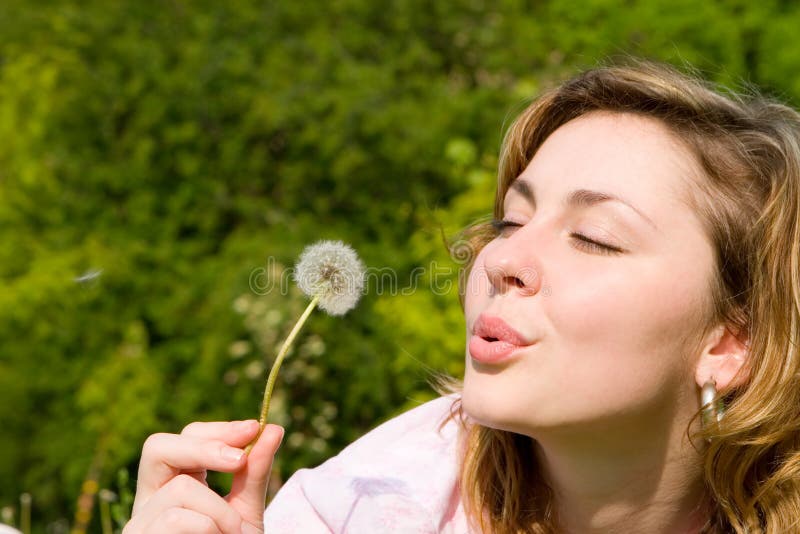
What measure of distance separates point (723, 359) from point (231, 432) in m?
0.99

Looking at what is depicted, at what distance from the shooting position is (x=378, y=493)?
1970mm

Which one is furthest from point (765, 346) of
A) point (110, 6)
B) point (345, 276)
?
point (110, 6)

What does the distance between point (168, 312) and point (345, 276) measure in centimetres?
356

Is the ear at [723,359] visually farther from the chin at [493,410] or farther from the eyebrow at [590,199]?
the chin at [493,410]

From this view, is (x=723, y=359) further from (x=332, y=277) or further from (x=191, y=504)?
(x=191, y=504)

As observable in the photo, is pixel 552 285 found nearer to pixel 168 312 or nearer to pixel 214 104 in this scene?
pixel 168 312

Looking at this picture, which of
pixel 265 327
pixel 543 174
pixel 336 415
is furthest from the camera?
pixel 336 415

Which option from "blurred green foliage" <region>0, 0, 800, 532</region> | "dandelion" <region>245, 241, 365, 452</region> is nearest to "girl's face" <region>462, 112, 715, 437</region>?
"dandelion" <region>245, 241, 365, 452</region>

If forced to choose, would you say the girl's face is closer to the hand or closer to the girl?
the girl

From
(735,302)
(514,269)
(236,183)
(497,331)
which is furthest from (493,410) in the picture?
(236,183)

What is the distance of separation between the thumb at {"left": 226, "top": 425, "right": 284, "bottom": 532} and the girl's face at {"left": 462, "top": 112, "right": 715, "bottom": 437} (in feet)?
1.22

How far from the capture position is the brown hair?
1864 millimetres

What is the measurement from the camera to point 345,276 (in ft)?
5.52

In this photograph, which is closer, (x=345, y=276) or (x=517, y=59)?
(x=345, y=276)
